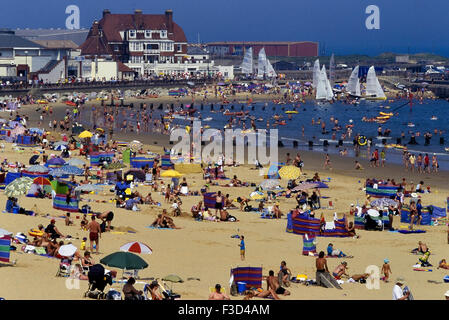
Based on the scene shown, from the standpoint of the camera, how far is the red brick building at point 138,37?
130 m

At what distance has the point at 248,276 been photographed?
62.0 feet

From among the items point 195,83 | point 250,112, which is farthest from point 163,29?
point 250,112

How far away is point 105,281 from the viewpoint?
57.2ft

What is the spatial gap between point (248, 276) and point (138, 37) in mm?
114765

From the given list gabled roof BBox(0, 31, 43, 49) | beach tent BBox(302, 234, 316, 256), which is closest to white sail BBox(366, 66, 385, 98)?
gabled roof BBox(0, 31, 43, 49)

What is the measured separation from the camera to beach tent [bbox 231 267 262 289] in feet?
61.8

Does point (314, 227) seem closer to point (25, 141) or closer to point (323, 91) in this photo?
point (25, 141)

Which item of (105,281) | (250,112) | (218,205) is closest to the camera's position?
(105,281)

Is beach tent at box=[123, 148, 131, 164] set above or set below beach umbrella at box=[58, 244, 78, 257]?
above

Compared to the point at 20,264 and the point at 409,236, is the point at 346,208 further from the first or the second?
the point at 20,264

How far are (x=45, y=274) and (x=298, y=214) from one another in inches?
402

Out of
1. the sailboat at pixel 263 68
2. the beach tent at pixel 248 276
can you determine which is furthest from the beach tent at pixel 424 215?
the sailboat at pixel 263 68

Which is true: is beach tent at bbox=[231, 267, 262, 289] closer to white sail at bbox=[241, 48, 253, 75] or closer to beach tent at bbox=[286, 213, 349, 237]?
beach tent at bbox=[286, 213, 349, 237]

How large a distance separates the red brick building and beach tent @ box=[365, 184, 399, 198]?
9721 cm
